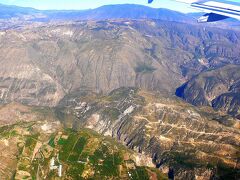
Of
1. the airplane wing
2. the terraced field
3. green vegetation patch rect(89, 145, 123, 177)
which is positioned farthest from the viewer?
green vegetation patch rect(89, 145, 123, 177)

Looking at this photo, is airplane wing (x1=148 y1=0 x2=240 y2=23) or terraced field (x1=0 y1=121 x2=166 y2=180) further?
terraced field (x1=0 y1=121 x2=166 y2=180)

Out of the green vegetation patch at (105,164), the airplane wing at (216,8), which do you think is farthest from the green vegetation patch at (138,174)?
the airplane wing at (216,8)

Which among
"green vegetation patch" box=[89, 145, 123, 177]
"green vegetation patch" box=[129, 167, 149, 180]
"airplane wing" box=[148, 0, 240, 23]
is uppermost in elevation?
"airplane wing" box=[148, 0, 240, 23]

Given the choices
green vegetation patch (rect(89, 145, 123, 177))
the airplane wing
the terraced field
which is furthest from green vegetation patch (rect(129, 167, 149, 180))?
the airplane wing

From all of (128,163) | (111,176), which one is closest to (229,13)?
(111,176)

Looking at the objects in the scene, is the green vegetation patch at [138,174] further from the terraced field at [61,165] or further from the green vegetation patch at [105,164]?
the green vegetation patch at [105,164]

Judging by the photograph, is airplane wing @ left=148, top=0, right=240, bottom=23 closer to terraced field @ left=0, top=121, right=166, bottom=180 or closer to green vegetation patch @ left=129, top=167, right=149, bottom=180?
terraced field @ left=0, top=121, right=166, bottom=180

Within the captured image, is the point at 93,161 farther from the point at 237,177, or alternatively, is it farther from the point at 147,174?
the point at 237,177

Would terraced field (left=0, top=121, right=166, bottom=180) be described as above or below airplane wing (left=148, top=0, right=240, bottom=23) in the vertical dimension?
below

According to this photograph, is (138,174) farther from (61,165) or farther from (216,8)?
(216,8)
